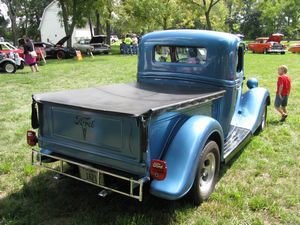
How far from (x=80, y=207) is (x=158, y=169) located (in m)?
1.21

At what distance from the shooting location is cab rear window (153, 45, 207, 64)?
4.73 meters

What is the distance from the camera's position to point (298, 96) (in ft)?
31.3

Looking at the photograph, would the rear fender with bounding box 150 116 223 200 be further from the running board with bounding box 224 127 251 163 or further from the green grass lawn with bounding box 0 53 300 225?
the running board with bounding box 224 127 251 163

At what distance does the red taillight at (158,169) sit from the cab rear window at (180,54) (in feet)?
7.03

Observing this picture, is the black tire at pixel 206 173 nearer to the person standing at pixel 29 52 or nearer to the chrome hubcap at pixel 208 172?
the chrome hubcap at pixel 208 172

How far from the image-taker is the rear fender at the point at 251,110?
212 inches

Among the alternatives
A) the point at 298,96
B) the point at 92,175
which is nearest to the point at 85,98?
the point at 92,175

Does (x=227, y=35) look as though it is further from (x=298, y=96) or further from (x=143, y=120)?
(x=298, y=96)

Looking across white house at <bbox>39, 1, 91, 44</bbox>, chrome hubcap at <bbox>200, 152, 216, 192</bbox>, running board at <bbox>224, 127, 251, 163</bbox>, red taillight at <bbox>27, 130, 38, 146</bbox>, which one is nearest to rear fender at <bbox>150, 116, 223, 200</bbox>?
chrome hubcap at <bbox>200, 152, 216, 192</bbox>

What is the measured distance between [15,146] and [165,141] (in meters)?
3.32

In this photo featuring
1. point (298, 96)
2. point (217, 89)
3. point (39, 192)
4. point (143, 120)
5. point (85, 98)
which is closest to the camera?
point (143, 120)

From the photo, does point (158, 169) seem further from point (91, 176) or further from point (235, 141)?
point (235, 141)

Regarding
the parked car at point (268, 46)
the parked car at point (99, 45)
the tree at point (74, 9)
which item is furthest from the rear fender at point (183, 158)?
the parked car at point (268, 46)

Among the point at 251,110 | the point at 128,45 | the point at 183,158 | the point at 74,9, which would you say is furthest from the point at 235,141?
the point at 74,9
